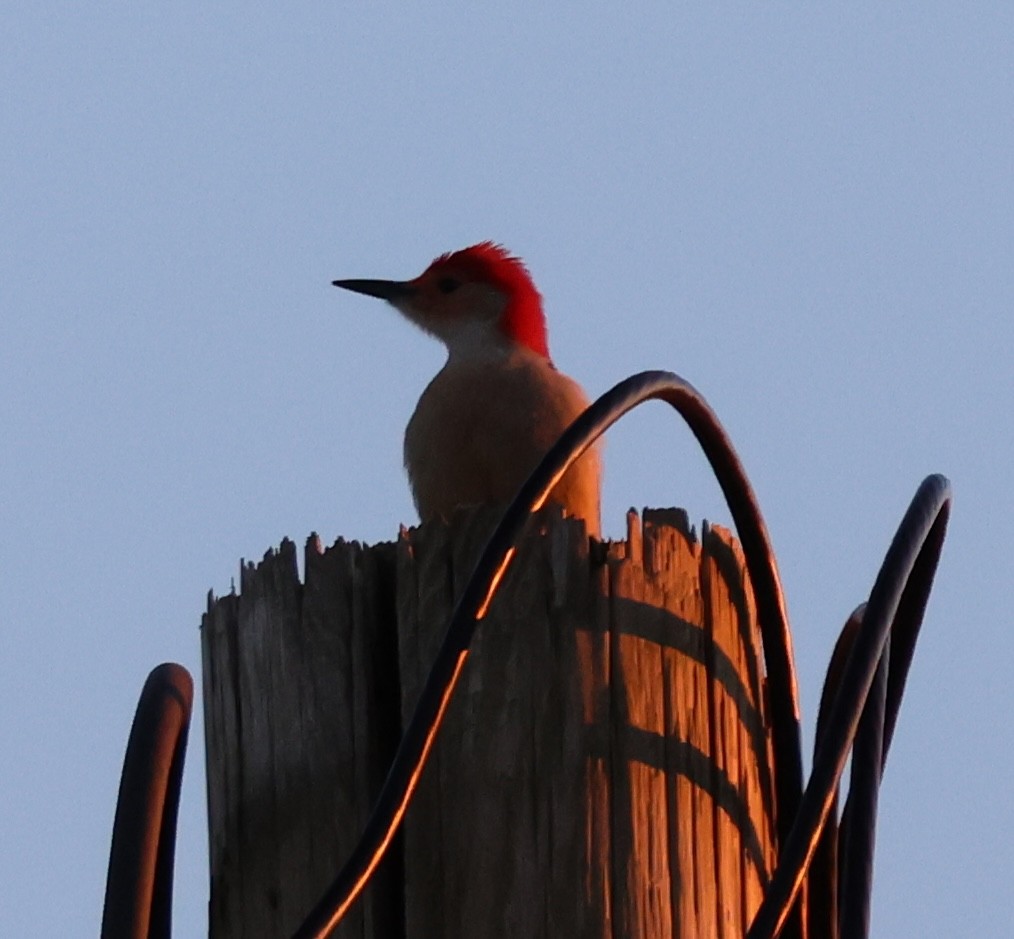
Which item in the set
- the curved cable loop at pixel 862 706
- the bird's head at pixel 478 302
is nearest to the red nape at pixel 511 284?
the bird's head at pixel 478 302

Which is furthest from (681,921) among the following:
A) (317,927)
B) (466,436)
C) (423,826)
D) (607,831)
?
(466,436)

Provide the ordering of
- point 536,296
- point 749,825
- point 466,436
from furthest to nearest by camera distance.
Answer: point 536,296, point 466,436, point 749,825

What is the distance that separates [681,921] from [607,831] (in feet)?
0.52

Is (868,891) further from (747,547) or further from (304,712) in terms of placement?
(304,712)

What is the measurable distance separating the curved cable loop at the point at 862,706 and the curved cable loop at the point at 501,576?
108 millimetres

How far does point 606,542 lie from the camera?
2742 mm

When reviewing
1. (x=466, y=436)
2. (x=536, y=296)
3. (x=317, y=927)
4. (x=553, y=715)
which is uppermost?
(x=536, y=296)

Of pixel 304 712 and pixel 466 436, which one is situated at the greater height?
pixel 466 436

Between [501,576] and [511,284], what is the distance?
4.06m

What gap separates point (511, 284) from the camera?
261 inches

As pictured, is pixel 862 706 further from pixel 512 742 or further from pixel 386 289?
pixel 386 289

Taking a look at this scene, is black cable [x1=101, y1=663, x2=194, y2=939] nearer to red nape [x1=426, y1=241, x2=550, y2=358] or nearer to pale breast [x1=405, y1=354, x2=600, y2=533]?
pale breast [x1=405, y1=354, x2=600, y2=533]

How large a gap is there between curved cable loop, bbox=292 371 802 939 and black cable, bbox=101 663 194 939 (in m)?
0.21

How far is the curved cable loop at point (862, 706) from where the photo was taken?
8.75 ft
